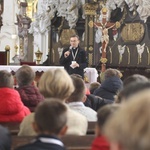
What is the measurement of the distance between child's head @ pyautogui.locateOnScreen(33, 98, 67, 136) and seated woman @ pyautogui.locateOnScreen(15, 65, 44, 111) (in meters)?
3.54

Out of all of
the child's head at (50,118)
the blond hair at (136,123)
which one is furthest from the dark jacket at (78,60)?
the blond hair at (136,123)

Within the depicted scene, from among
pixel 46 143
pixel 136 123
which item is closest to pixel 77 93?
pixel 46 143

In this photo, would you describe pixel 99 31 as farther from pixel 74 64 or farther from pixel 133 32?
pixel 74 64

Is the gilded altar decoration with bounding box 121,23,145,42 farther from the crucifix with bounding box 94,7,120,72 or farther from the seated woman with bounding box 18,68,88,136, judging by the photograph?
the seated woman with bounding box 18,68,88,136

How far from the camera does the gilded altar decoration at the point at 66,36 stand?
2038cm

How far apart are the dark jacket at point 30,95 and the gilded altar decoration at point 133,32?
38.3 ft

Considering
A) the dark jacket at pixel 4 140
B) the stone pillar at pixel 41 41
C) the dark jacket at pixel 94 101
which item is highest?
the stone pillar at pixel 41 41

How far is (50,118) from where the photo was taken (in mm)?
2760

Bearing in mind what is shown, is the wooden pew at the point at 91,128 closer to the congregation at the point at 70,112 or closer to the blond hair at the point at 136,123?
the congregation at the point at 70,112

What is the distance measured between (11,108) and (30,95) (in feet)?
3.56

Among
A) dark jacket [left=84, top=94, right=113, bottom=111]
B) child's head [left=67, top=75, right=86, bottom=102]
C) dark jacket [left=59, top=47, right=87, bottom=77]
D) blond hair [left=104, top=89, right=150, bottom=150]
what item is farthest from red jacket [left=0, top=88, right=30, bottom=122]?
dark jacket [left=59, top=47, right=87, bottom=77]

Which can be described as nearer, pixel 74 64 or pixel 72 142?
pixel 72 142

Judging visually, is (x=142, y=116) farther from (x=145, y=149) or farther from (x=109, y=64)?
(x=109, y=64)

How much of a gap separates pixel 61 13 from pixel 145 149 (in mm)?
19698
